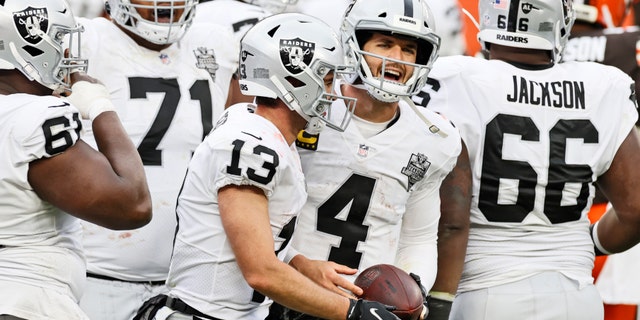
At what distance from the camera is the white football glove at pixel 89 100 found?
4062 mm

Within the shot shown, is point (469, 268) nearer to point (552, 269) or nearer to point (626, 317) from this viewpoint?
point (552, 269)

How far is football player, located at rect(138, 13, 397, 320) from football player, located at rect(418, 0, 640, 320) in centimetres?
76

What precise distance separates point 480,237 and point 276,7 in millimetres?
2134

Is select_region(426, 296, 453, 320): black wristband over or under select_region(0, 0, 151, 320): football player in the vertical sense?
under

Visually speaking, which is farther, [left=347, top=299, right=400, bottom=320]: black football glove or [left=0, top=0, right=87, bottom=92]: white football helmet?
[left=0, top=0, right=87, bottom=92]: white football helmet

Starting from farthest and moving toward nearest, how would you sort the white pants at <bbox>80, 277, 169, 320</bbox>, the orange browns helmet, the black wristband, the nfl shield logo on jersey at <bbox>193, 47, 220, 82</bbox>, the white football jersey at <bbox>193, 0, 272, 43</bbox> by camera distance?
the orange browns helmet
the white football jersey at <bbox>193, 0, 272, 43</bbox>
the nfl shield logo on jersey at <bbox>193, 47, 220, 82</bbox>
the white pants at <bbox>80, 277, 169, 320</bbox>
the black wristband

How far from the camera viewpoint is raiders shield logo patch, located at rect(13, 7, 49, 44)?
12.6 ft

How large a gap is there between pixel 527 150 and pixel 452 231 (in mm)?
445

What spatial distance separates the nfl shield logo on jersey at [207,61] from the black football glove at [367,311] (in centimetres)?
170

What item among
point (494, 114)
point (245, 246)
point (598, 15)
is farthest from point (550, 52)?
point (598, 15)

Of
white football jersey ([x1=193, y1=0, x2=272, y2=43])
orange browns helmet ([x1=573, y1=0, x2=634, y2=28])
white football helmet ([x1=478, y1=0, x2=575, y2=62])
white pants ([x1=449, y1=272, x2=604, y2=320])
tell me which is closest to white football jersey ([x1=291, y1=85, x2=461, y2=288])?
white pants ([x1=449, y1=272, x2=604, y2=320])

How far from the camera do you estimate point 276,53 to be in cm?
391

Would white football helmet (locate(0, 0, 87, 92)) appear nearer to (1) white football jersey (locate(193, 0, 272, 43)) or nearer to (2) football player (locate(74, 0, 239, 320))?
(2) football player (locate(74, 0, 239, 320))

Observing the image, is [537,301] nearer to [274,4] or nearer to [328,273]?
[328,273]
